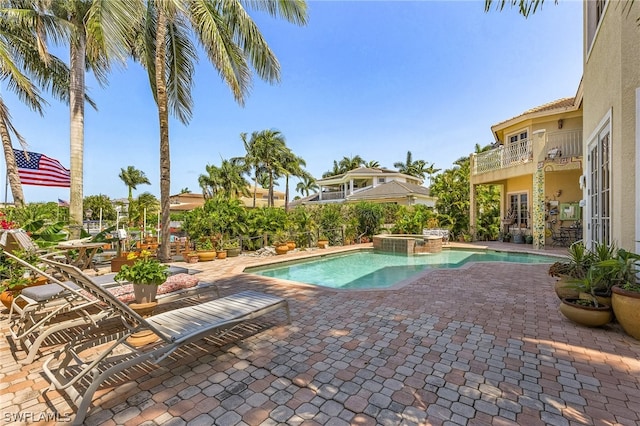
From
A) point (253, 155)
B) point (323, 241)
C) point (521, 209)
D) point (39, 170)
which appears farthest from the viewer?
point (253, 155)

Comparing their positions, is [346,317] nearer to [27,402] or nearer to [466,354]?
[466,354]

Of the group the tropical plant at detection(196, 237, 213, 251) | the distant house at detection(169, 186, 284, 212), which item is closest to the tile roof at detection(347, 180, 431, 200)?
the distant house at detection(169, 186, 284, 212)

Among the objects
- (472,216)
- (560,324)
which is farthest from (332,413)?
(472,216)

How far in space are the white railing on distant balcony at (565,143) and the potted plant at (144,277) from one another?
56.9 feet

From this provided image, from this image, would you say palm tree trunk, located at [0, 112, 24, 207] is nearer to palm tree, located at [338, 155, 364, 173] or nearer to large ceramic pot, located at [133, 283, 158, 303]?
large ceramic pot, located at [133, 283, 158, 303]

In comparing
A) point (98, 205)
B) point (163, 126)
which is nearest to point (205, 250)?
point (163, 126)

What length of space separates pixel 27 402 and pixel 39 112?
16.4 metres

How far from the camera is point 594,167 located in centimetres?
711

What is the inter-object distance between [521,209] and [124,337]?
19780 mm

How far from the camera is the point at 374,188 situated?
33.3 meters

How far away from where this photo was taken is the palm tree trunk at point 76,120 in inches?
401

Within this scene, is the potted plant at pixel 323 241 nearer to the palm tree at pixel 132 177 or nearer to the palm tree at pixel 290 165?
the palm tree at pixel 290 165

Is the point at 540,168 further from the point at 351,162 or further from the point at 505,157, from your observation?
the point at 351,162

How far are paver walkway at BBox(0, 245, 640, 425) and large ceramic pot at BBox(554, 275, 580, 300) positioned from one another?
0.38 metres
